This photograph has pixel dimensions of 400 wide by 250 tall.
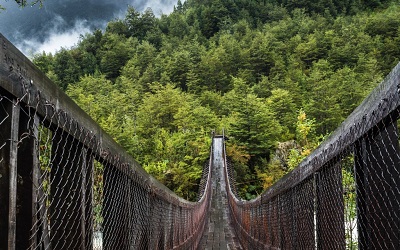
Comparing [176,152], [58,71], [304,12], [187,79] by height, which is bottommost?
[176,152]

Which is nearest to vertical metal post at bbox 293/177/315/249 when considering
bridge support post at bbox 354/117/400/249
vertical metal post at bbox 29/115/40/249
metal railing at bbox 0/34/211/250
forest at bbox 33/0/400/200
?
bridge support post at bbox 354/117/400/249

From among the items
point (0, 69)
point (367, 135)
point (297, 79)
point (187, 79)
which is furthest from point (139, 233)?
point (187, 79)

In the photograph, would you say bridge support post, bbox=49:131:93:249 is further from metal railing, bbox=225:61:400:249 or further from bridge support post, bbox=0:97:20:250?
metal railing, bbox=225:61:400:249

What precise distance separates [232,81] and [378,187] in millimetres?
37535

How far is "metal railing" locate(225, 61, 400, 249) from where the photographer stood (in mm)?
1275

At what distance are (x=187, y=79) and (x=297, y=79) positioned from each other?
40.9 ft

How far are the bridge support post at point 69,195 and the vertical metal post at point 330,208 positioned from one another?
106 centimetres

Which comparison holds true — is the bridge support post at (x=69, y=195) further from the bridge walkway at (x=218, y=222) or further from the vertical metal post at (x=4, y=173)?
the bridge walkway at (x=218, y=222)

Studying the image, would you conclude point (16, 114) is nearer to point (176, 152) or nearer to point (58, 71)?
point (176, 152)

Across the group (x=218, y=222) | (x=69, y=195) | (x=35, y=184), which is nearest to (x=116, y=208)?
(x=69, y=195)

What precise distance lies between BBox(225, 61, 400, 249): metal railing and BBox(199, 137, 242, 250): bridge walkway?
5768mm

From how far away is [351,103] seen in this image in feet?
76.7

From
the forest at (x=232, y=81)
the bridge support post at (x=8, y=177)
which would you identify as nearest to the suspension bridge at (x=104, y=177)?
the bridge support post at (x=8, y=177)

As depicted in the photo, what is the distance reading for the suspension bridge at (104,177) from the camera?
100 cm
